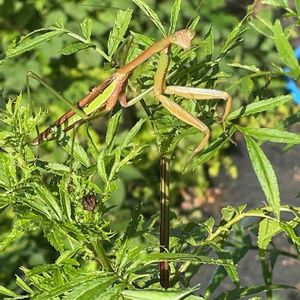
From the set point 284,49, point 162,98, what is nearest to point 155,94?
point 162,98

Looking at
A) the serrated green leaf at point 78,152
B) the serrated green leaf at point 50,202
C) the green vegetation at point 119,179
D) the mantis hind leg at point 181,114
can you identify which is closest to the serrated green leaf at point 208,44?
the green vegetation at point 119,179

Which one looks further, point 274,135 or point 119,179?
point 119,179

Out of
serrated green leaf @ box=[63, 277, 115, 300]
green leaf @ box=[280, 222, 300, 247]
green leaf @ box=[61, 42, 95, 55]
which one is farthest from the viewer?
green leaf @ box=[61, 42, 95, 55]

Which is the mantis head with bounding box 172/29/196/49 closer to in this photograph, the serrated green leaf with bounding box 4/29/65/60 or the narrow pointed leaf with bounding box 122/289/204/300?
A: the serrated green leaf with bounding box 4/29/65/60

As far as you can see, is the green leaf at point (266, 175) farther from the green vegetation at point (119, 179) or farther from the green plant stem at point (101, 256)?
the green plant stem at point (101, 256)

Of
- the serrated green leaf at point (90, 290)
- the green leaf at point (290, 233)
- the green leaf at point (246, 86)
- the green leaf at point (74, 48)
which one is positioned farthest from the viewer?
the green leaf at point (246, 86)

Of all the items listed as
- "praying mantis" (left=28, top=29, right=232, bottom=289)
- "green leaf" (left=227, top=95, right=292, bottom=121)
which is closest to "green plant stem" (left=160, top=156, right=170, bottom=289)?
"praying mantis" (left=28, top=29, right=232, bottom=289)

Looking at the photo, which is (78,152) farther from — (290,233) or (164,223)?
(290,233)
